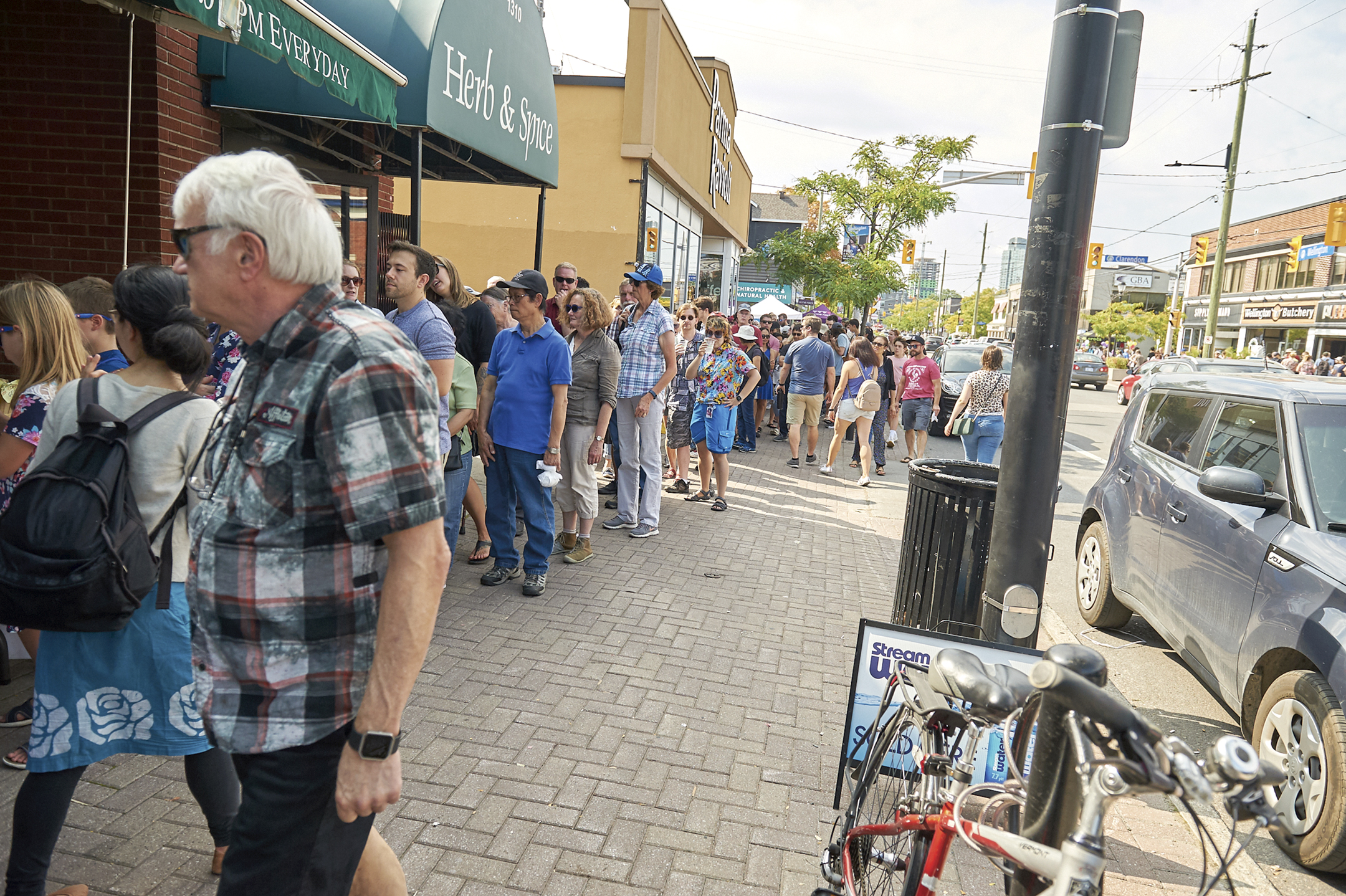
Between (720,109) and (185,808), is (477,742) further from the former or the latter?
(720,109)

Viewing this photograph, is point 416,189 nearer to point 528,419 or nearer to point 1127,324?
point 528,419

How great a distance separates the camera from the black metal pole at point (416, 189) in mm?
6679

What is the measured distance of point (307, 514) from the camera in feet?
5.43

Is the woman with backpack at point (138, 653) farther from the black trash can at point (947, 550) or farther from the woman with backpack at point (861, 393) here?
the woman with backpack at point (861, 393)

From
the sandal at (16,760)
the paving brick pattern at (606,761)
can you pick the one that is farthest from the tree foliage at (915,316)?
the sandal at (16,760)

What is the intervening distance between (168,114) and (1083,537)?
712 centimetres

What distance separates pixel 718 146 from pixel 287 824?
2454cm

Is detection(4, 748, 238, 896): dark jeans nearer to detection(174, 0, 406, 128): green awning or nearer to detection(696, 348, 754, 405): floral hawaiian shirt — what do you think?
detection(174, 0, 406, 128): green awning

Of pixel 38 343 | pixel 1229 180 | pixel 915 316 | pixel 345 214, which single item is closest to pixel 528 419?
pixel 38 343

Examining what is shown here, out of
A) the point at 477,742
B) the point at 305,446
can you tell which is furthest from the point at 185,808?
the point at 305,446

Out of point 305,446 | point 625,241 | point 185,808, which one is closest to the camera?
point 305,446

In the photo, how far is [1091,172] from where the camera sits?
3.51m

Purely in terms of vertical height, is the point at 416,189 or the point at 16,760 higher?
the point at 416,189

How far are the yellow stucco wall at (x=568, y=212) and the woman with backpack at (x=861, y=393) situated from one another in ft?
21.0
